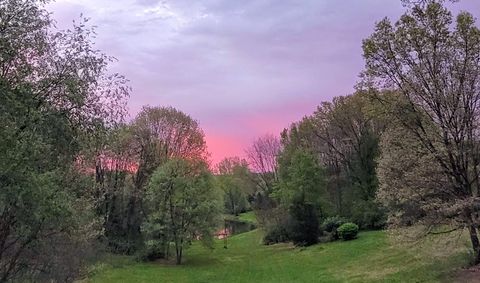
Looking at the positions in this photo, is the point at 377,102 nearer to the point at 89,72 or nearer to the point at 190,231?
the point at 89,72

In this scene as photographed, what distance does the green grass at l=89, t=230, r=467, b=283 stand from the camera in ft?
75.5

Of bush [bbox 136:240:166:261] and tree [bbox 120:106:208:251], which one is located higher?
tree [bbox 120:106:208:251]

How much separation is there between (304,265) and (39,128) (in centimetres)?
2518

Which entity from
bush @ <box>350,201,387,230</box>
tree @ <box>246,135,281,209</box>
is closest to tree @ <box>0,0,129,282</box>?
bush @ <box>350,201,387,230</box>

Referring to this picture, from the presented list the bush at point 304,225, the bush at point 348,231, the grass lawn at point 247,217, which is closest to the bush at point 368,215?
the bush at point 348,231

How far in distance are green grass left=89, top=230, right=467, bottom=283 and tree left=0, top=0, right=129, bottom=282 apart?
9.09 metres

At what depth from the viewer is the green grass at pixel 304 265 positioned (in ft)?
75.5

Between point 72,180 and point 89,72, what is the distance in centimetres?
377

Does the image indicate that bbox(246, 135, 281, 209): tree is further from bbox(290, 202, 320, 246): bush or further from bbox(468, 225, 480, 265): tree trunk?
bbox(468, 225, 480, 265): tree trunk

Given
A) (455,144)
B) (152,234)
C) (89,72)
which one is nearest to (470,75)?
(455,144)

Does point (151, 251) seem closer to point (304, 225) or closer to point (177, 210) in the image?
point (177, 210)

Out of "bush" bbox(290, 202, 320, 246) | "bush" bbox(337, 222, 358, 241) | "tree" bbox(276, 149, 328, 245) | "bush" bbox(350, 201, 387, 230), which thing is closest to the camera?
"bush" bbox(337, 222, 358, 241)

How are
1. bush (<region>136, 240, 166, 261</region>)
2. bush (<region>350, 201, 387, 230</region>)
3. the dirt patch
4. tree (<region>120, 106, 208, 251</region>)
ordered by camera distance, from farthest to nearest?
tree (<region>120, 106, 208, 251</region>)
bush (<region>350, 201, 387, 230</region>)
bush (<region>136, 240, 166, 261</region>)
the dirt patch

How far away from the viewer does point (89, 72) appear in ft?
45.4
